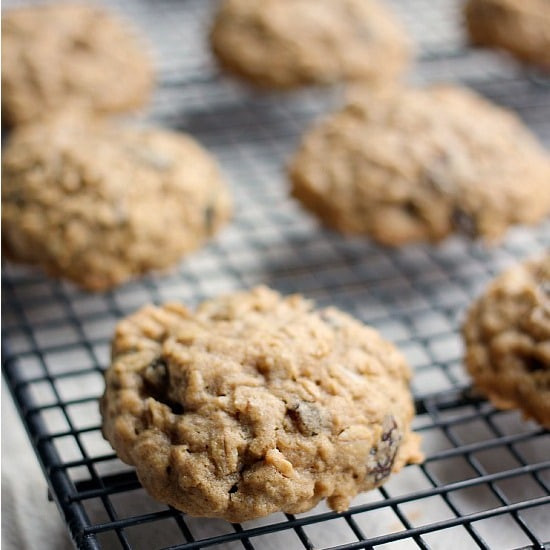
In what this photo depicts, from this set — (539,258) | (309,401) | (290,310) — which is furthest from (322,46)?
(309,401)

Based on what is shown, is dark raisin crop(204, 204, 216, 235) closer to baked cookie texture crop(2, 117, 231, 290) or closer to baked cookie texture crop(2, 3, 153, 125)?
baked cookie texture crop(2, 117, 231, 290)

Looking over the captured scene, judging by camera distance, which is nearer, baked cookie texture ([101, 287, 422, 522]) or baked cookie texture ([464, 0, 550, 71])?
baked cookie texture ([101, 287, 422, 522])

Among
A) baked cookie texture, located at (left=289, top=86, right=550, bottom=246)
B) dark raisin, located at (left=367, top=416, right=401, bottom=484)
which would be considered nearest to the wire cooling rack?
dark raisin, located at (left=367, top=416, right=401, bottom=484)

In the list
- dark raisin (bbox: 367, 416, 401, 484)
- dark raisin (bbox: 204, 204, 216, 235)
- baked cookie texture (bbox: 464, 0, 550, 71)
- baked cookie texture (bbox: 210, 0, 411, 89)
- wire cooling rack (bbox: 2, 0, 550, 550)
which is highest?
baked cookie texture (bbox: 464, 0, 550, 71)

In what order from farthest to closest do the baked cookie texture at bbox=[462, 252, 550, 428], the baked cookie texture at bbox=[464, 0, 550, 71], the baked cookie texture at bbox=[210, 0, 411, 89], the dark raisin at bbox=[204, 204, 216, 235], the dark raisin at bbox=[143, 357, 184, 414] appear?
the baked cookie texture at bbox=[464, 0, 550, 71]
the baked cookie texture at bbox=[210, 0, 411, 89]
the dark raisin at bbox=[204, 204, 216, 235]
the baked cookie texture at bbox=[462, 252, 550, 428]
the dark raisin at bbox=[143, 357, 184, 414]

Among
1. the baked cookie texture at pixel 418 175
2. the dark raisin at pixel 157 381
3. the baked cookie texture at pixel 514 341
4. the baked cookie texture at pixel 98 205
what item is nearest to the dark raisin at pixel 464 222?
the baked cookie texture at pixel 418 175

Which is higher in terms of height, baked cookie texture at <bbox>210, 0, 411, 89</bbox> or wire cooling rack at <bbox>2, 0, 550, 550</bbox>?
baked cookie texture at <bbox>210, 0, 411, 89</bbox>

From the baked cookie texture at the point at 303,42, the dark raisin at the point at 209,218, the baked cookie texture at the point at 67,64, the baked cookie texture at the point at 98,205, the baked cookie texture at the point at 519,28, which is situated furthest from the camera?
the baked cookie texture at the point at 519,28

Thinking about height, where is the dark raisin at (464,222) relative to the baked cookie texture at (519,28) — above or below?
below

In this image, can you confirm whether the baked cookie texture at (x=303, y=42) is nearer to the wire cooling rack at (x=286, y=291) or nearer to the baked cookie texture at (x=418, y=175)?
the wire cooling rack at (x=286, y=291)
